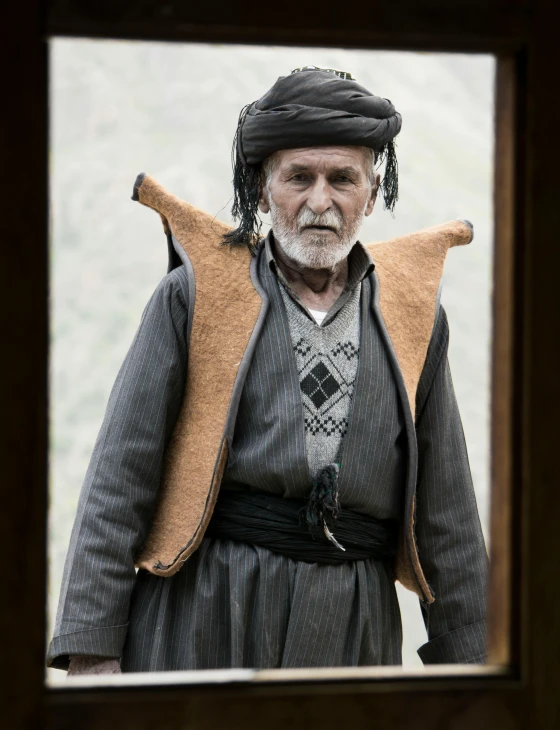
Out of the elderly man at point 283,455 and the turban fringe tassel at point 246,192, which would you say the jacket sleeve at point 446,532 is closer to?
the elderly man at point 283,455

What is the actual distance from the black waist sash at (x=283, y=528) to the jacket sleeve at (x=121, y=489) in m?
0.18

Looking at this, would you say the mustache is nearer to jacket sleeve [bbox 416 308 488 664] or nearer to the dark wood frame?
jacket sleeve [bbox 416 308 488 664]

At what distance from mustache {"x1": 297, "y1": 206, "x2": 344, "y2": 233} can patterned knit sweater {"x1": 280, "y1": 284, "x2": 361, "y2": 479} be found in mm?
164

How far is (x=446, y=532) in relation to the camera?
9.26 ft

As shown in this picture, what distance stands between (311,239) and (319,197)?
0.10 metres

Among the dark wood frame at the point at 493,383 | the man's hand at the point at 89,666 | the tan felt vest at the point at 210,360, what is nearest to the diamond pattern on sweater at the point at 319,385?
the tan felt vest at the point at 210,360

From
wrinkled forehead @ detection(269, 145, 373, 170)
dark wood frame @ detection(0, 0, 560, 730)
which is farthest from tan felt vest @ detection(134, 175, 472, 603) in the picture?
dark wood frame @ detection(0, 0, 560, 730)

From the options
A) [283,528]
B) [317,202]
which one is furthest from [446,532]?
[317,202]

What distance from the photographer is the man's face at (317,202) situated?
2.74 m

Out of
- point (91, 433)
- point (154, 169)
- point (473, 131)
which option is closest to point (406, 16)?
point (91, 433)

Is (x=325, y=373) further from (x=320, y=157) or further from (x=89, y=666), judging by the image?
(x=89, y=666)

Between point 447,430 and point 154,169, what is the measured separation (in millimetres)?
12809

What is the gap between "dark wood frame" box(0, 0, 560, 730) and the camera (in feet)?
3.58

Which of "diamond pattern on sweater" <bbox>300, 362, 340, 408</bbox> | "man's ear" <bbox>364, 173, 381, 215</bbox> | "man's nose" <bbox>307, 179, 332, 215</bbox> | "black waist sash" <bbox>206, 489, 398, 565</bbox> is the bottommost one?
"black waist sash" <bbox>206, 489, 398, 565</bbox>
